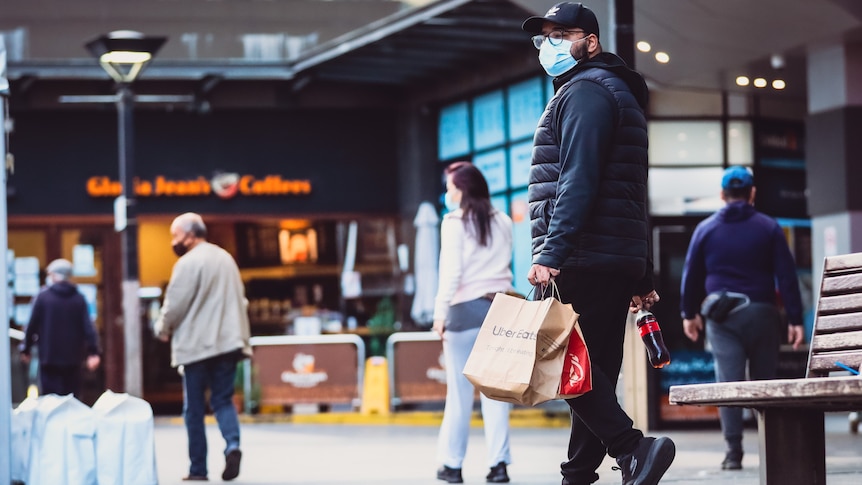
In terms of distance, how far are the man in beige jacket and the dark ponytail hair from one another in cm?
191

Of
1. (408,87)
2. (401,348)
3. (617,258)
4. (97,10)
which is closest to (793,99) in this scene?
(401,348)

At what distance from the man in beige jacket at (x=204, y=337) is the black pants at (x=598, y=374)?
175 inches

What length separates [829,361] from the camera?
5.48 m

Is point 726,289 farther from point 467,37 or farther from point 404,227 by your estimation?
point 404,227

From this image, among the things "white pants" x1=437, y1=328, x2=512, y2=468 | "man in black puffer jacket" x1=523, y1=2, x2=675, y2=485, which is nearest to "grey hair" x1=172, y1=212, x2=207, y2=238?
"white pants" x1=437, y1=328, x2=512, y2=468

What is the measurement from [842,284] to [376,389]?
12.1 m

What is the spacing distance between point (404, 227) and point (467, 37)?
4412mm

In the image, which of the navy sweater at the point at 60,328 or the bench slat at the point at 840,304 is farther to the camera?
the navy sweater at the point at 60,328

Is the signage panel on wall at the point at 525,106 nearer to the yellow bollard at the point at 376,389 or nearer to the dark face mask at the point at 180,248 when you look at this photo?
the yellow bollard at the point at 376,389

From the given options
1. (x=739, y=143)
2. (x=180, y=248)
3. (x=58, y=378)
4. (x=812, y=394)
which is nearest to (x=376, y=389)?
(x=58, y=378)

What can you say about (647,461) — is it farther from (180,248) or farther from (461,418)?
(180,248)

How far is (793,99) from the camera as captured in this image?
644 inches

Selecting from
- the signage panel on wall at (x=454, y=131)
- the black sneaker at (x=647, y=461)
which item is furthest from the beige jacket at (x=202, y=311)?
the signage panel on wall at (x=454, y=131)

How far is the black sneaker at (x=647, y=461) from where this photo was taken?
561 cm
